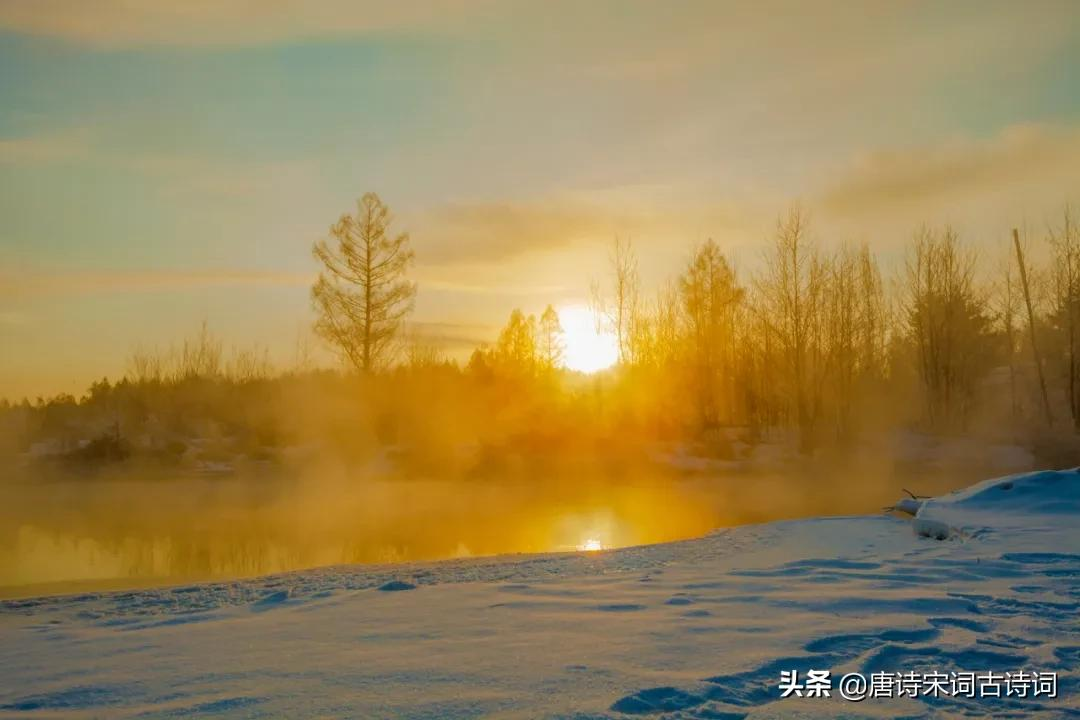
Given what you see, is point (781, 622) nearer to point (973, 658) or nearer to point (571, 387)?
point (973, 658)

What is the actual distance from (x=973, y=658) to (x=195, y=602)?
473 cm

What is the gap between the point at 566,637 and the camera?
154 inches

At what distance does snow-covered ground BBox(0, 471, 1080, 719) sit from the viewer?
3.02 m

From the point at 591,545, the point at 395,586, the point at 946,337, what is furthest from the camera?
the point at 946,337

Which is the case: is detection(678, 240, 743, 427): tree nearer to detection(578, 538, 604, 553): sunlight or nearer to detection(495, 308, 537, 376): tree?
detection(495, 308, 537, 376): tree

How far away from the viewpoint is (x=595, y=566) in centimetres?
642

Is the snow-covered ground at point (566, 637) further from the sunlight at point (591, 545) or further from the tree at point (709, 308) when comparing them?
the tree at point (709, 308)

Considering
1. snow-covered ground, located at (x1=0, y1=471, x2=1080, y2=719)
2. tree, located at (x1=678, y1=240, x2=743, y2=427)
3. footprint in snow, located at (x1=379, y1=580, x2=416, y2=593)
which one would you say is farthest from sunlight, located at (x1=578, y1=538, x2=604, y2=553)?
tree, located at (x1=678, y1=240, x2=743, y2=427)

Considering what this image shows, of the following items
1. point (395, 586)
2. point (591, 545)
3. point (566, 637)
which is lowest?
point (591, 545)

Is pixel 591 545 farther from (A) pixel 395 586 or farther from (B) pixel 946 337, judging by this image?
(B) pixel 946 337

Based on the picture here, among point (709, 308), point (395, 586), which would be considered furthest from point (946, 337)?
point (395, 586)

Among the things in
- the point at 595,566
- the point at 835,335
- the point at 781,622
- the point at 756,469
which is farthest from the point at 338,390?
the point at 781,622

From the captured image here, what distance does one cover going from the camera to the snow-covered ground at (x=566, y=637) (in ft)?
9.91

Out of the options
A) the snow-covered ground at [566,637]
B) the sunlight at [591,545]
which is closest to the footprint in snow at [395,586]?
the snow-covered ground at [566,637]
